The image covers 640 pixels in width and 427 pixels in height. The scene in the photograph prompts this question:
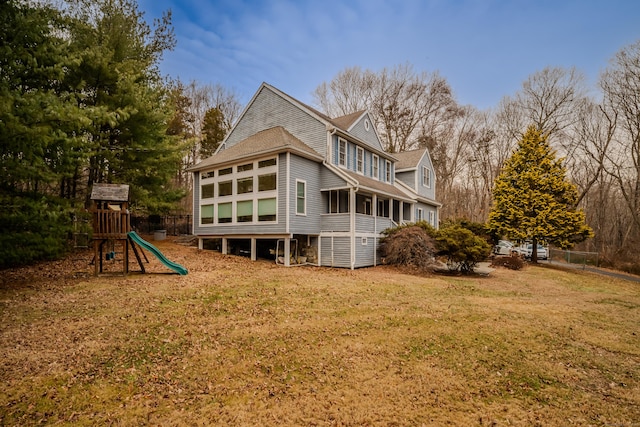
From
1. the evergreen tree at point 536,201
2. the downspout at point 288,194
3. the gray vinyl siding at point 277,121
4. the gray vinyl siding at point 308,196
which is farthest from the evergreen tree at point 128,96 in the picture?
the evergreen tree at point 536,201

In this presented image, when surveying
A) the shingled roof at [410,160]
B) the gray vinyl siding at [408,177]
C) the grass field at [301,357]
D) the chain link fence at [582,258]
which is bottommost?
the chain link fence at [582,258]

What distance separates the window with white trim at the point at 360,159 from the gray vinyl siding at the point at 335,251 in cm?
534

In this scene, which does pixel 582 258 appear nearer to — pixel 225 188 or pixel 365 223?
pixel 365 223

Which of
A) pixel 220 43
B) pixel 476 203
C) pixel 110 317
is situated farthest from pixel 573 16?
pixel 476 203

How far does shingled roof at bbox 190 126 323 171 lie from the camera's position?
50.4ft

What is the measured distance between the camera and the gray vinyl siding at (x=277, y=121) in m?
17.7

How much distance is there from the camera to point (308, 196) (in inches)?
640

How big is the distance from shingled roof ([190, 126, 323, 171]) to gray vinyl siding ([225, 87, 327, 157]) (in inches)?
16.0

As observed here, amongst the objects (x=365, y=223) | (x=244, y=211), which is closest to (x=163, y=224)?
(x=244, y=211)

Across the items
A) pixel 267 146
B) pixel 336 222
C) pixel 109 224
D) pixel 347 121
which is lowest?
pixel 109 224

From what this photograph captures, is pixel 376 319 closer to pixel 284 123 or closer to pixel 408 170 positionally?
pixel 284 123

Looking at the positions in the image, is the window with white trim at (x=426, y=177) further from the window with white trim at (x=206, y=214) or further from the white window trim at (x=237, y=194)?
the window with white trim at (x=206, y=214)

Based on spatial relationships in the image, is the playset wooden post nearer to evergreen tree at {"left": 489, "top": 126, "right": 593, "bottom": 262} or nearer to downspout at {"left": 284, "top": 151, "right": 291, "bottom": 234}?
downspout at {"left": 284, "top": 151, "right": 291, "bottom": 234}

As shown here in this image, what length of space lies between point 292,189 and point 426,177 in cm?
1604
